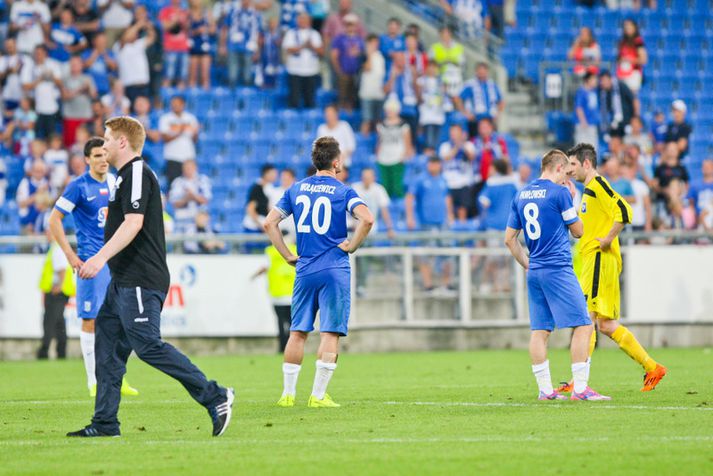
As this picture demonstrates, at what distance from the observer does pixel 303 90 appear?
25812mm

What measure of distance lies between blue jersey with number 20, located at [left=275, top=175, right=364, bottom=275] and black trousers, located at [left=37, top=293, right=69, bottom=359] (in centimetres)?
902

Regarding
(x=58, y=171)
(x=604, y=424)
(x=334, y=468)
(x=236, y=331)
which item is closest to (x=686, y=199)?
(x=236, y=331)

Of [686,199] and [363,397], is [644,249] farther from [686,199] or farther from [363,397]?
[363,397]

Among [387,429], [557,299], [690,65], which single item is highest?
[690,65]

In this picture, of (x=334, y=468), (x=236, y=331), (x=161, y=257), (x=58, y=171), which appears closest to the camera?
(x=334, y=468)

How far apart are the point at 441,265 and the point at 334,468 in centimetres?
1328

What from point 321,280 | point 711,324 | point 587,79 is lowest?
point 711,324

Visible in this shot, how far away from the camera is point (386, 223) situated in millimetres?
21672

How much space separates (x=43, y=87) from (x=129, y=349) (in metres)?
15.6

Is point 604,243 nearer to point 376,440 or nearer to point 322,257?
point 322,257

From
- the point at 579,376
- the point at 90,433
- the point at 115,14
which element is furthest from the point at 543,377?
the point at 115,14

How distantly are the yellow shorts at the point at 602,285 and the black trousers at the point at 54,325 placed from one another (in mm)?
9305

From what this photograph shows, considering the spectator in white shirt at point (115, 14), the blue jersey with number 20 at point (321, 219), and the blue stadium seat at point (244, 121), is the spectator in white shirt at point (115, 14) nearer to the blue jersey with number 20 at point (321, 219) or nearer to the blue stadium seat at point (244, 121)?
the blue stadium seat at point (244, 121)

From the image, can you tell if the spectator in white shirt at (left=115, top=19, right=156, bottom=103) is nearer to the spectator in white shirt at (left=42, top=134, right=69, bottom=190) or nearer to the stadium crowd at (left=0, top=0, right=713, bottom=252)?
the stadium crowd at (left=0, top=0, right=713, bottom=252)
